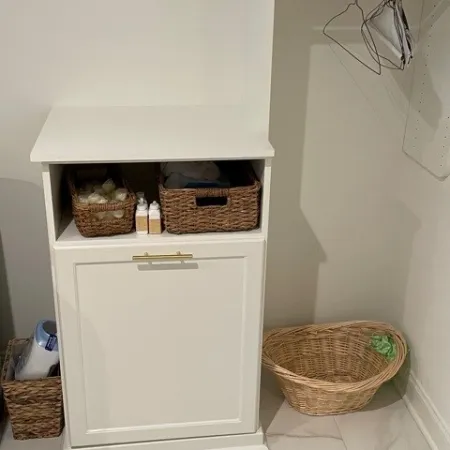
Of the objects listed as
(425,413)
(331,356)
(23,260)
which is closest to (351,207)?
(331,356)

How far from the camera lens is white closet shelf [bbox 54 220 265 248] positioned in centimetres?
168

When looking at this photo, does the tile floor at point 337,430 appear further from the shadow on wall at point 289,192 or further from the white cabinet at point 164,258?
the shadow on wall at point 289,192

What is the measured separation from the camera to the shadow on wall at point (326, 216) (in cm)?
202

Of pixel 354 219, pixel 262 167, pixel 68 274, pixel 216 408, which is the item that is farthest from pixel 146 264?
pixel 354 219

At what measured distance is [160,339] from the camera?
1810 millimetres

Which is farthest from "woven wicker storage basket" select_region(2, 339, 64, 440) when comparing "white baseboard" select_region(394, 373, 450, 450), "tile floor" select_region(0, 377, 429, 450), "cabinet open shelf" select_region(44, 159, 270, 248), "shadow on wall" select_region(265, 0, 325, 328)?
"white baseboard" select_region(394, 373, 450, 450)

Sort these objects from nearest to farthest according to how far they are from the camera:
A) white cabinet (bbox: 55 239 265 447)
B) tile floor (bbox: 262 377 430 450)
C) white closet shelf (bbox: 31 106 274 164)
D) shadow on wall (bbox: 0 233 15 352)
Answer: white closet shelf (bbox: 31 106 274 164)
white cabinet (bbox: 55 239 265 447)
tile floor (bbox: 262 377 430 450)
shadow on wall (bbox: 0 233 15 352)

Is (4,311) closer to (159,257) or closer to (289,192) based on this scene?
(159,257)

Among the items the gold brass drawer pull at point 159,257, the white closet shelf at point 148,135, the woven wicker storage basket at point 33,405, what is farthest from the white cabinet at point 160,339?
the white closet shelf at point 148,135

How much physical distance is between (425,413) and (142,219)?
1079mm

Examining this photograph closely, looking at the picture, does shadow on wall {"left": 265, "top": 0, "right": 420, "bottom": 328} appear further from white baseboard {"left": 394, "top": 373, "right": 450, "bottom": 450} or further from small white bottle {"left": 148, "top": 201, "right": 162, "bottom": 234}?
small white bottle {"left": 148, "top": 201, "right": 162, "bottom": 234}

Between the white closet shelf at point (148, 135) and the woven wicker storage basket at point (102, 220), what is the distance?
13 cm

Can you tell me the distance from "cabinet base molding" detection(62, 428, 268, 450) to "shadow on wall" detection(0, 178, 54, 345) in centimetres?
45

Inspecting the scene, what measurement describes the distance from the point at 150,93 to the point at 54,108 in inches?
11.2
